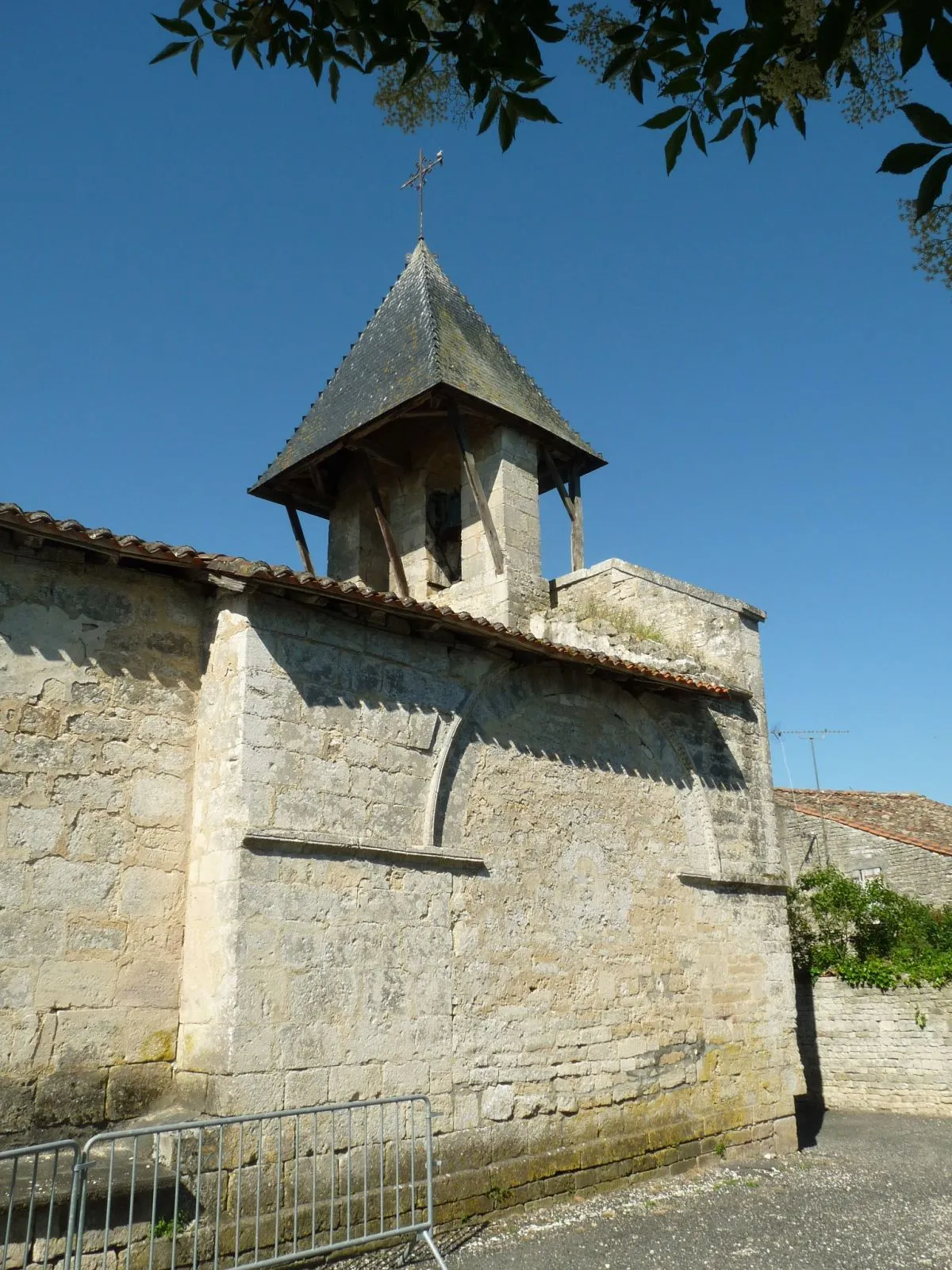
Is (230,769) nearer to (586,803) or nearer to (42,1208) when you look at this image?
(42,1208)

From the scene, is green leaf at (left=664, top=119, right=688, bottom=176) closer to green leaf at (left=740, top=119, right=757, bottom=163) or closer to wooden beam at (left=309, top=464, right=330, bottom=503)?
green leaf at (left=740, top=119, right=757, bottom=163)

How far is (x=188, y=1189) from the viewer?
5.52 meters

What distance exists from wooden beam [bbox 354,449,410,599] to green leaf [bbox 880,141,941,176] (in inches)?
362

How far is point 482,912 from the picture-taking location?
744 centimetres

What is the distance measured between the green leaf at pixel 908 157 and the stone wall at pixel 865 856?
14.8 meters

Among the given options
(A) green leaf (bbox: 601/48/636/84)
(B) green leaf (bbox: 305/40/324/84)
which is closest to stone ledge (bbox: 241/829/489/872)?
(B) green leaf (bbox: 305/40/324/84)

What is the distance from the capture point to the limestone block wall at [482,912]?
247 inches

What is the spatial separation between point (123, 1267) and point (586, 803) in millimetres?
4593

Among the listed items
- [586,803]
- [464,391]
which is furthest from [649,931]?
[464,391]

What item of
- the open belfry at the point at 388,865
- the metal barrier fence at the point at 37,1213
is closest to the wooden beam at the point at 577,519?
the open belfry at the point at 388,865

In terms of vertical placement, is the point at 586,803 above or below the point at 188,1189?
above

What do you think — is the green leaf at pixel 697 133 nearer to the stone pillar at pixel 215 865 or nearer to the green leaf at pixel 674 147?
the green leaf at pixel 674 147

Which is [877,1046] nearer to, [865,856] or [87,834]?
[865,856]

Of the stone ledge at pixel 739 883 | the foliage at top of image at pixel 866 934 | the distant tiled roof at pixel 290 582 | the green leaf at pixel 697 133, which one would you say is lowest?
the foliage at top of image at pixel 866 934
